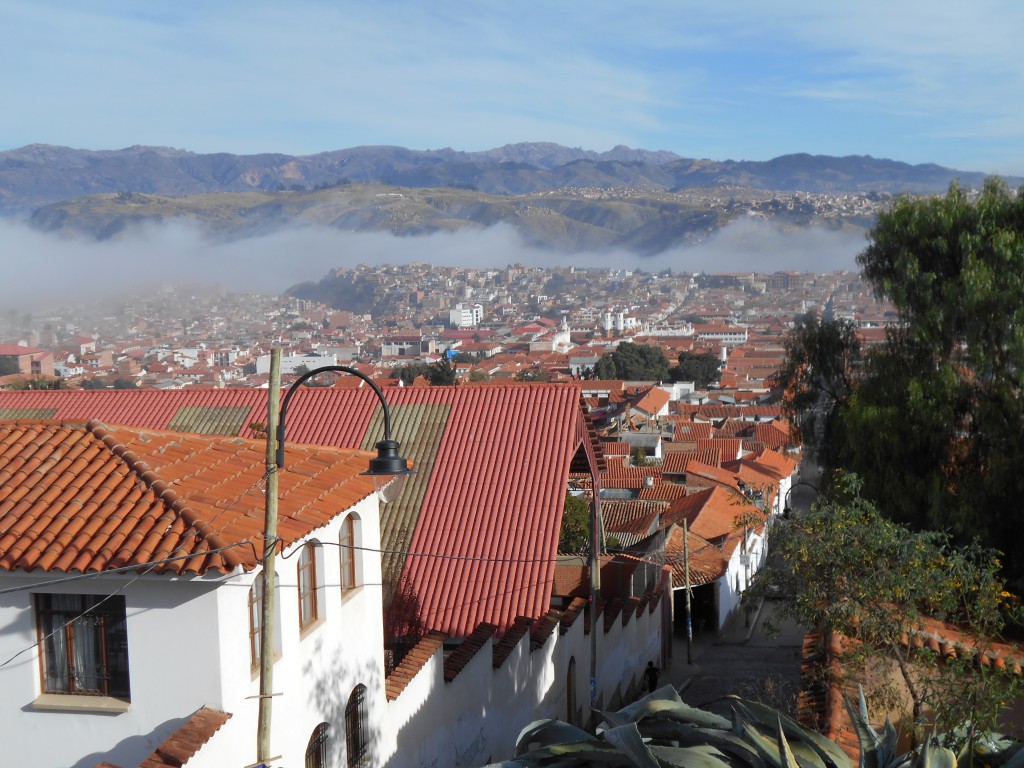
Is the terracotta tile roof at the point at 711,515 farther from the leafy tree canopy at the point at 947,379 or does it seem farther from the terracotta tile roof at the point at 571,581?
the leafy tree canopy at the point at 947,379

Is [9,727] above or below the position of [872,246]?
below

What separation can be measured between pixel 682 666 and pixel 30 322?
166 meters

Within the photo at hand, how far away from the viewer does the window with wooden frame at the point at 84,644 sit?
628 centimetres

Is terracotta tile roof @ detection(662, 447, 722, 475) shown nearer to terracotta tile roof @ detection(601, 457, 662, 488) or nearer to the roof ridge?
terracotta tile roof @ detection(601, 457, 662, 488)

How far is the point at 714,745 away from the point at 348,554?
12.4 ft

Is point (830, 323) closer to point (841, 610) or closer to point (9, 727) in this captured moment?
point (841, 610)

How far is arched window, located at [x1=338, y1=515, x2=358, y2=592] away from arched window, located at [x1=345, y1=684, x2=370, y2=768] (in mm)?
773

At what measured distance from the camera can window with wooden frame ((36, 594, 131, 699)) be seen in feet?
20.6

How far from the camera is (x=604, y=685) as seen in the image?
45.7 ft

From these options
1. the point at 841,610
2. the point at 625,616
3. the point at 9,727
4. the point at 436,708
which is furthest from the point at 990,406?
the point at 9,727

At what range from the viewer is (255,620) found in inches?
264

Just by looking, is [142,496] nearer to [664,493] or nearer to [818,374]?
[818,374]

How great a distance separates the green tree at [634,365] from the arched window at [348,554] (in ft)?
339

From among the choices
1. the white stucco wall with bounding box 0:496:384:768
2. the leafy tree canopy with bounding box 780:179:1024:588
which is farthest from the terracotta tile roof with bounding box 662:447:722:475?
the white stucco wall with bounding box 0:496:384:768
